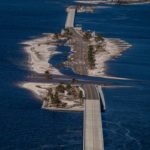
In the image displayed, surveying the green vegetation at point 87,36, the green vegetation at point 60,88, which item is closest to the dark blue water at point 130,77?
the green vegetation at point 60,88

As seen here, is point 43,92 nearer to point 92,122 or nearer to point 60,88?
point 60,88

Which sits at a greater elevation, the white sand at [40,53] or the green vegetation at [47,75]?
the white sand at [40,53]

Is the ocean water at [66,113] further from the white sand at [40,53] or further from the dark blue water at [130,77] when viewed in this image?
the white sand at [40,53]

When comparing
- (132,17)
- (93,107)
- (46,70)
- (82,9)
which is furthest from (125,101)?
(82,9)

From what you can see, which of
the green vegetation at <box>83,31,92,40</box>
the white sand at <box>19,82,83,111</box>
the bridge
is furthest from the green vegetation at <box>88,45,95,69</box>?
the white sand at <box>19,82,83,111</box>

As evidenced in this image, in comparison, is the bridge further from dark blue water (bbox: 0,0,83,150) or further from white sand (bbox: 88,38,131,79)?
white sand (bbox: 88,38,131,79)

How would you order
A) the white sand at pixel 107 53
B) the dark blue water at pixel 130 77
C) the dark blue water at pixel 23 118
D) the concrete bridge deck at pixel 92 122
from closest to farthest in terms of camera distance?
the concrete bridge deck at pixel 92 122
the dark blue water at pixel 23 118
the dark blue water at pixel 130 77
the white sand at pixel 107 53

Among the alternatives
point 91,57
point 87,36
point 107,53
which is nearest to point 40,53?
point 91,57
